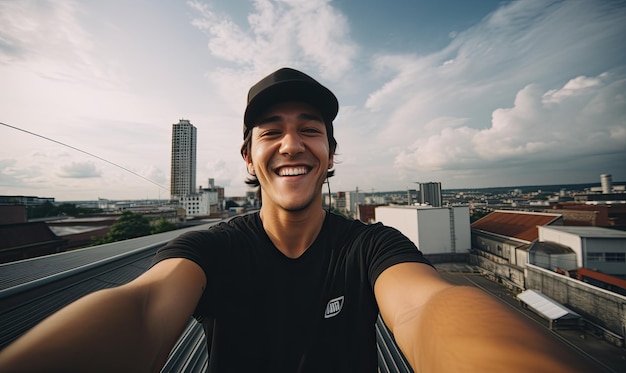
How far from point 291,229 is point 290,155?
2.20ft

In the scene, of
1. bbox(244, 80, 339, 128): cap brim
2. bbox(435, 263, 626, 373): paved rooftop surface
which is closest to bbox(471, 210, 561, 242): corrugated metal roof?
bbox(435, 263, 626, 373): paved rooftop surface

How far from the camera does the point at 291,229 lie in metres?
2.02

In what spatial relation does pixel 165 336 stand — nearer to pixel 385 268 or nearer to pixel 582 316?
pixel 385 268

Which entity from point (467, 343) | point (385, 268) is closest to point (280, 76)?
point (385, 268)

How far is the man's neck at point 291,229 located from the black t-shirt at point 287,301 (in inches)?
3.5

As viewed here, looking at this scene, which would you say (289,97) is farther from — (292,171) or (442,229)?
(442,229)

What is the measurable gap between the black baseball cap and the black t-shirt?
1.18 m

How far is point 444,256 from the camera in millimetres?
31281

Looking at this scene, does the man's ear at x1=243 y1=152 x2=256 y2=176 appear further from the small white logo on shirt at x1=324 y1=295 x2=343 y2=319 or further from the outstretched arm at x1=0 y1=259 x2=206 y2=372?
the small white logo on shirt at x1=324 y1=295 x2=343 y2=319

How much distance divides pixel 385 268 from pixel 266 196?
122cm

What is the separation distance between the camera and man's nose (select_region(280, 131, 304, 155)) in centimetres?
198

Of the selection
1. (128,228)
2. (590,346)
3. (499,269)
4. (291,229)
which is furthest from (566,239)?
(128,228)

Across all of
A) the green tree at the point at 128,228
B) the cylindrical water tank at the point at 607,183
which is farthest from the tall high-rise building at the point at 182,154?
the cylindrical water tank at the point at 607,183

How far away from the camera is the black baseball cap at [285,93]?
2.04 metres
